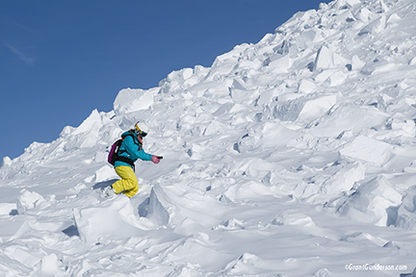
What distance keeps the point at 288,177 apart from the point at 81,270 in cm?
321

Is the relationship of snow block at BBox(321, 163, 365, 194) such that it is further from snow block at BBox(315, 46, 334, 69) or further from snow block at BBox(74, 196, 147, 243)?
snow block at BBox(315, 46, 334, 69)

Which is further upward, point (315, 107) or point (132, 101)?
point (132, 101)

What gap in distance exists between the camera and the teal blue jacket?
5578mm

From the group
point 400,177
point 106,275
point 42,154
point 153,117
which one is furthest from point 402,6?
point 106,275

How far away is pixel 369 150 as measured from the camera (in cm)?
535

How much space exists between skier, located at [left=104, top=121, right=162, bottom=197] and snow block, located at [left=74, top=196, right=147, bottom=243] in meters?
1.51

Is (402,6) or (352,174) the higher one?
(402,6)

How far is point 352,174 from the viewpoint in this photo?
4414mm

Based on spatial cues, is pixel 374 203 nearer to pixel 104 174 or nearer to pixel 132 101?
pixel 104 174

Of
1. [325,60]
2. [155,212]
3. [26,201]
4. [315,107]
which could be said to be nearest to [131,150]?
[26,201]

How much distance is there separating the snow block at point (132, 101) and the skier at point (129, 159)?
872 cm

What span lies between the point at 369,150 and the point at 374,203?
210 centimetres

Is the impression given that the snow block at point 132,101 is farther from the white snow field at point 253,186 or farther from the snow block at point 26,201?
the snow block at point 26,201

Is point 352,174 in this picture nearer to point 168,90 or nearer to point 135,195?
point 135,195
